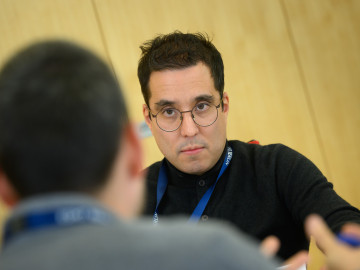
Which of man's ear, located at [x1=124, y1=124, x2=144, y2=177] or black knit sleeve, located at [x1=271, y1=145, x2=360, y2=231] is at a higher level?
man's ear, located at [x1=124, y1=124, x2=144, y2=177]

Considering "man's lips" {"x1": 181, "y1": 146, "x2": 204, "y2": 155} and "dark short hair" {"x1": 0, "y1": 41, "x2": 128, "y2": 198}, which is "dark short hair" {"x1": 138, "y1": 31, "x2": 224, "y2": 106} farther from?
"dark short hair" {"x1": 0, "y1": 41, "x2": 128, "y2": 198}

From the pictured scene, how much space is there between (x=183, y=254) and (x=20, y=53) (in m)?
0.40

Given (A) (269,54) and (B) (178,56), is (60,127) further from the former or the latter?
(A) (269,54)

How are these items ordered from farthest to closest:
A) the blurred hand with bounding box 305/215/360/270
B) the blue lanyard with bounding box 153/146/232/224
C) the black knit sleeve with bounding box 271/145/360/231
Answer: the blue lanyard with bounding box 153/146/232/224 < the black knit sleeve with bounding box 271/145/360/231 < the blurred hand with bounding box 305/215/360/270

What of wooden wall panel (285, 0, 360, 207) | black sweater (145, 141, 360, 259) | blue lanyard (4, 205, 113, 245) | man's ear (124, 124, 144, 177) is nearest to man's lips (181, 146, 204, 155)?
black sweater (145, 141, 360, 259)

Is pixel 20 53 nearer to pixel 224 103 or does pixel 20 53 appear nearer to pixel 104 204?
pixel 104 204

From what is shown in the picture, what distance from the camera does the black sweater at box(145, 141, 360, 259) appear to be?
1.64 meters

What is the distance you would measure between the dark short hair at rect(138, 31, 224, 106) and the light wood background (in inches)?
56.3

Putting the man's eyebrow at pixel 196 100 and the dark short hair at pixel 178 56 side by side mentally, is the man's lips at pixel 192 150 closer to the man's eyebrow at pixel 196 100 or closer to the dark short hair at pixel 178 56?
the man's eyebrow at pixel 196 100

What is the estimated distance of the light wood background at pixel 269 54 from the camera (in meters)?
3.47

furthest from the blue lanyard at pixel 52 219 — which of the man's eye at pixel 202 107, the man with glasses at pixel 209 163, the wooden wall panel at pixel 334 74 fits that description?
the wooden wall panel at pixel 334 74

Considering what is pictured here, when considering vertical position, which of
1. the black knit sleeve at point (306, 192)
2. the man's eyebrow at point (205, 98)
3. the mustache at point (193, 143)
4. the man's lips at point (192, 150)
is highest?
the man's eyebrow at point (205, 98)

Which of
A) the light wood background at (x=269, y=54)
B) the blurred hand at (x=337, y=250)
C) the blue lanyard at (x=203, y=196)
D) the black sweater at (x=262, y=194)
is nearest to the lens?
the blurred hand at (x=337, y=250)

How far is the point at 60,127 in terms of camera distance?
596 mm
